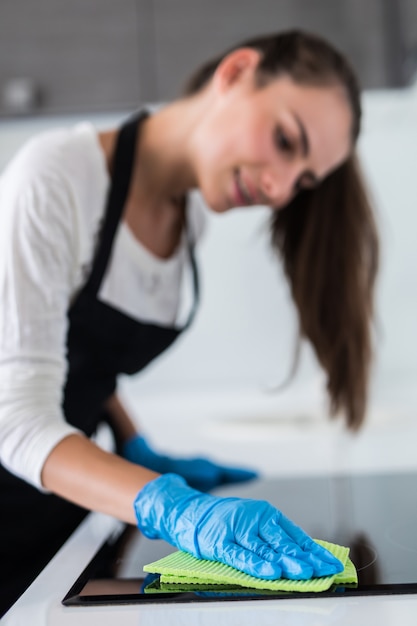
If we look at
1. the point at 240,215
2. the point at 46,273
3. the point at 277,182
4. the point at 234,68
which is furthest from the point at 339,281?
the point at 240,215

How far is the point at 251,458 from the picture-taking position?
1.32 meters

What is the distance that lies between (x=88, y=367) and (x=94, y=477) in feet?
1.29

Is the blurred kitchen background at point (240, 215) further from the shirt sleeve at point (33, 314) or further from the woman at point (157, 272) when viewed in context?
the shirt sleeve at point (33, 314)

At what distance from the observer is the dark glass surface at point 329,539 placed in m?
0.57

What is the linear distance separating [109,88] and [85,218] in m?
0.98

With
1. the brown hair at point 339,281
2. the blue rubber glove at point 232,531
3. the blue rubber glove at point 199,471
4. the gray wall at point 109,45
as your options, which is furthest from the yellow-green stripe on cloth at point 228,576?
the gray wall at point 109,45

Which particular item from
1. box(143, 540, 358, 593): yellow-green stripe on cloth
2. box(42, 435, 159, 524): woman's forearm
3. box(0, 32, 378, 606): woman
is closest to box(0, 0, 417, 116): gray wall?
box(0, 32, 378, 606): woman


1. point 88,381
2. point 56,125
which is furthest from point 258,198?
point 56,125

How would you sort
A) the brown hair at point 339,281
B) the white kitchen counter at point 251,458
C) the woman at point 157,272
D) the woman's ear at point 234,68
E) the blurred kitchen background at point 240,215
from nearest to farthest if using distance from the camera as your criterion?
the white kitchen counter at point 251,458, the woman at point 157,272, the woman's ear at point 234,68, the brown hair at point 339,281, the blurred kitchen background at point 240,215

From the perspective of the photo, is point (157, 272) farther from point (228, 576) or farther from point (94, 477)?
point (228, 576)

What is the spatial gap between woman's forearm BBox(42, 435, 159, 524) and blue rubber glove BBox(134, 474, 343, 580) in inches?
1.0

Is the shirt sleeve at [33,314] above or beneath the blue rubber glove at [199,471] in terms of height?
above

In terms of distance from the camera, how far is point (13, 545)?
3.18 feet

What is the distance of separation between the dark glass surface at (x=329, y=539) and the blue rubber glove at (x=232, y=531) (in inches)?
1.0
